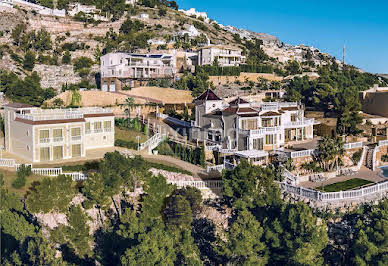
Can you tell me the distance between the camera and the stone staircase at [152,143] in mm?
41219

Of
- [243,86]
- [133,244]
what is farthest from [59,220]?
[243,86]

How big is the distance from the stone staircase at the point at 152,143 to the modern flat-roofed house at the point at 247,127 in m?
4.62

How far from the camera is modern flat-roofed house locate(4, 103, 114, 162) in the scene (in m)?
35.1

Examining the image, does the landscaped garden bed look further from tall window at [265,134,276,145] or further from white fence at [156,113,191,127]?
white fence at [156,113,191,127]

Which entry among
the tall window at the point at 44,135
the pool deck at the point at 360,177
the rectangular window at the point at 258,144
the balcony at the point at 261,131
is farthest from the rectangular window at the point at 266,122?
the tall window at the point at 44,135

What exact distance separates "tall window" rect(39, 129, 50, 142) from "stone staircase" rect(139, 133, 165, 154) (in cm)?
927

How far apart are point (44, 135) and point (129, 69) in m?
37.8

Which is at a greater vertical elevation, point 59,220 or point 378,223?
point 378,223

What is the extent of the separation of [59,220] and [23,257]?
437 centimetres

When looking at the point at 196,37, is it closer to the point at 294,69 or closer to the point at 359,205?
the point at 294,69

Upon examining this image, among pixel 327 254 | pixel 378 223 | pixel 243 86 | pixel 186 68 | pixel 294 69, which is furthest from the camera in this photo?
pixel 294 69

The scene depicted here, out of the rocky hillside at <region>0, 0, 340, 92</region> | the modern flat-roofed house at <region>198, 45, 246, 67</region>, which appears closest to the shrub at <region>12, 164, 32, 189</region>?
the rocky hillside at <region>0, 0, 340, 92</region>

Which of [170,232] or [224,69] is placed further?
[224,69]

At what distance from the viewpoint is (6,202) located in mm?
28875
